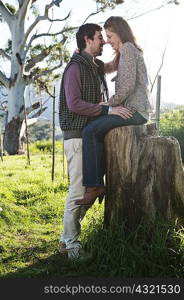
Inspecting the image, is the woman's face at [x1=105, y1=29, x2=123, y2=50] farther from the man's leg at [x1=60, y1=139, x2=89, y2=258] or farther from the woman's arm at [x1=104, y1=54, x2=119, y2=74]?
the man's leg at [x1=60, y1=139, x2=89, y2=258]

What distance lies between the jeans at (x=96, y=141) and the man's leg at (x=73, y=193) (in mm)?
123

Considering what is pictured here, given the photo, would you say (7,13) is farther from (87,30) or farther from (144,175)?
(144,175)

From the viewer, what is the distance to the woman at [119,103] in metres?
3.73

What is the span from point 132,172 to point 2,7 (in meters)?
Result: 13.0

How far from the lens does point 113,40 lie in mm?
3801

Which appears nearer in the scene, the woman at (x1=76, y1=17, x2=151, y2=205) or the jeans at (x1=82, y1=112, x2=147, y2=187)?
the woman at (x1=76, y1=17, x2=151, y2=205)

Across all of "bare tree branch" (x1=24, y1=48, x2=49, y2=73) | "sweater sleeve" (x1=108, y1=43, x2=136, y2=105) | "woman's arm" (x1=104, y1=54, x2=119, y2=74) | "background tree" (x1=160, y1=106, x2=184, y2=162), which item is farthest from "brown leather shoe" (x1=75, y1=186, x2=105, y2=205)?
"bare tree branch" (x1=24, y1=48, x2=49, y2=73)

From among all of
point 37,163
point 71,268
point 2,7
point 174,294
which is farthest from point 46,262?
point 2,7

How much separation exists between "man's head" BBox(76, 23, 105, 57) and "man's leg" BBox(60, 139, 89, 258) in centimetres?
76

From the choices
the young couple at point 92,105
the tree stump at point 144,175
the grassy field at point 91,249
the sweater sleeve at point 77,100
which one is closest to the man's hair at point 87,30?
the young couple at point 92,105

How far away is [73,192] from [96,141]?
503 millimetres

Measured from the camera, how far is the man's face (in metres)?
3.92

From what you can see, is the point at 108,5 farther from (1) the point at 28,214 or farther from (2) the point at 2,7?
(1) the point at 28,214

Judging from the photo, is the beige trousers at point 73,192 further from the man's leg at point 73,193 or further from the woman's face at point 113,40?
the woman's face at point 113,40
